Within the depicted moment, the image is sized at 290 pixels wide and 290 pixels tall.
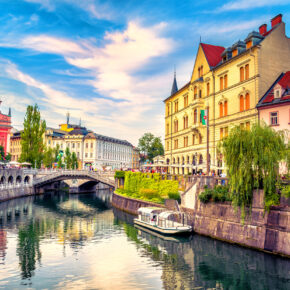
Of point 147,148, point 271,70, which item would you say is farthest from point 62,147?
point 271,70

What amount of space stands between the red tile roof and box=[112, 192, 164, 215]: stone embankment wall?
26194mm

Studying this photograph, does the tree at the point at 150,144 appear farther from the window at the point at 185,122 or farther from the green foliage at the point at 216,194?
the green foliage at the point at 216,194

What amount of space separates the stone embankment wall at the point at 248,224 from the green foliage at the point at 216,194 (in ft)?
1.65

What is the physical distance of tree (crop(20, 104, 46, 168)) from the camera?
83.1 meters

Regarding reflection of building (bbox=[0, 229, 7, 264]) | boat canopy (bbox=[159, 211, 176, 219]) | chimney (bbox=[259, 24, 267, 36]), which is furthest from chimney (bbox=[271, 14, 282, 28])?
reflection of building (bbox=[0, 229, 7, 264])

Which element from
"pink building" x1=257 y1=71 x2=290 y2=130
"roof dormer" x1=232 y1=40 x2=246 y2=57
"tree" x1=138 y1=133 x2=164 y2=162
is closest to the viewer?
"pink building" x1=257 y1=71 x2=290 y2=130

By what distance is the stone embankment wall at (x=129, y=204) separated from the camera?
153ft

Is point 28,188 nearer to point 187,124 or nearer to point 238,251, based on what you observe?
point 187,124

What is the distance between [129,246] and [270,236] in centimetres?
1249

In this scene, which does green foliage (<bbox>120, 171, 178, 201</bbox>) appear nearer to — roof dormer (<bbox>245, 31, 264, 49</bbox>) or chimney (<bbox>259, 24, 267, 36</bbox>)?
roof dormer (<bbox>245, 31, 264, 49</bbox>)

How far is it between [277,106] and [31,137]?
208 feet

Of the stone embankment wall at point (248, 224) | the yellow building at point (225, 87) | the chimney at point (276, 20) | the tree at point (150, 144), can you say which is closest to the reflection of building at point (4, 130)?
the tree at point (150, 144)

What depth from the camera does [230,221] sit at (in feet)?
96.5

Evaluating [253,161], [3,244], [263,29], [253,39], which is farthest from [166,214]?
[263,29]
